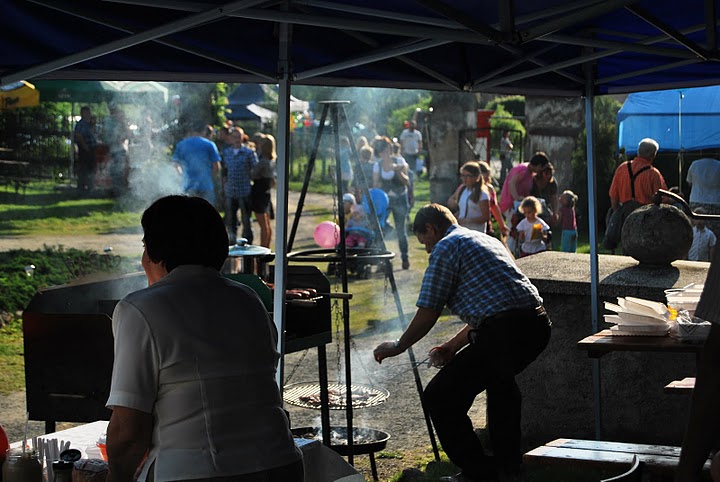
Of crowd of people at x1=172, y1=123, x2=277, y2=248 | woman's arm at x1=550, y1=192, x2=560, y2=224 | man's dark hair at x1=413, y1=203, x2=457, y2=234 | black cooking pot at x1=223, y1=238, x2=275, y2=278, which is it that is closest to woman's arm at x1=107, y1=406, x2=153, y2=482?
man's dark hair at x1=413, y1=203, x2=457, y2=234

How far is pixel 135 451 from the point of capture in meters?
2.55

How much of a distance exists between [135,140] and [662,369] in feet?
52.6

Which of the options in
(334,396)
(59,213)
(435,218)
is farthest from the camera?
(59,213)

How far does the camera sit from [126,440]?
254 centimetres

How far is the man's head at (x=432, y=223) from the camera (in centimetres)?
557

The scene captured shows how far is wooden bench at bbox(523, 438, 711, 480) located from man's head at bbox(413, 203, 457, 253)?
144cm

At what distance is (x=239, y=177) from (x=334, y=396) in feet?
29.6

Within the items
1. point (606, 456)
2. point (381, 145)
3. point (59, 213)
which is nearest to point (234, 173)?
point (381, 145)

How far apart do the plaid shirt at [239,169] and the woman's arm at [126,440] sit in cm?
1258

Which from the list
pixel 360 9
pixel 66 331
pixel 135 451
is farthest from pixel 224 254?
pixel 66 331

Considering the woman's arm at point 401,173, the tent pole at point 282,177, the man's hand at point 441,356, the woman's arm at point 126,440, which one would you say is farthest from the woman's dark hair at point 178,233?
the woman's arm at point 401,173

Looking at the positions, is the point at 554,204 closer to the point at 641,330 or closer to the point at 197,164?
the point at 197,164

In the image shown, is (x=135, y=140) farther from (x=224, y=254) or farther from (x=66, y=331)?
(x=224, y=254)

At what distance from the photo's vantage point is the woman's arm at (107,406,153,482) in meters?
2.53
